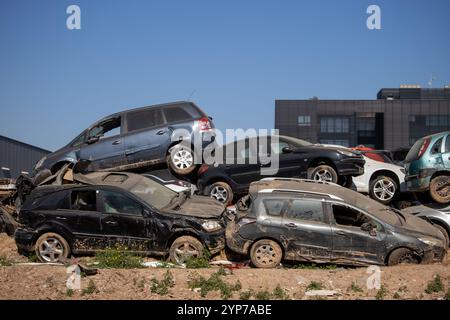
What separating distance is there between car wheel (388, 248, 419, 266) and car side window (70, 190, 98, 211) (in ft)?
17.8

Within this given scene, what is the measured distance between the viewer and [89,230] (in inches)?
396

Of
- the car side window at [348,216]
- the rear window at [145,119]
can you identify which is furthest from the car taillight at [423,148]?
the rear window at [145,119]

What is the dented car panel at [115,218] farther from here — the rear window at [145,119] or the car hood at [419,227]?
the car hood at [419,227]

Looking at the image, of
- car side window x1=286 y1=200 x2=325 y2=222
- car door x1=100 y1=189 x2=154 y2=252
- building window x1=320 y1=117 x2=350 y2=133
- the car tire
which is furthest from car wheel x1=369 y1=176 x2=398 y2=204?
building window x1=320 y1=117 x2=350 y2=133

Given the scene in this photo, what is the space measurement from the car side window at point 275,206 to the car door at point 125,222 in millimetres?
2134

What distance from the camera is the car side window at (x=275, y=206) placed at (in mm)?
9812

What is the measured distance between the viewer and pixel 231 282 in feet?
27.7

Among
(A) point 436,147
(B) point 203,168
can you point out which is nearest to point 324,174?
(A) point 436,147

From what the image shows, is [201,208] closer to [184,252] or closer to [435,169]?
[184,252]

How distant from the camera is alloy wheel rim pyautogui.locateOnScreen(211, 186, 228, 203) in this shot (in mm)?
12852

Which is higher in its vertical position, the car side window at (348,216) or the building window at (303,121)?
the building window at (303,121)

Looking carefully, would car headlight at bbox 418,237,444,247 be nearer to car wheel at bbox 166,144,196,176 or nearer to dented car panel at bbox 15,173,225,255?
dented car panel at bbox 15,173,225,255
